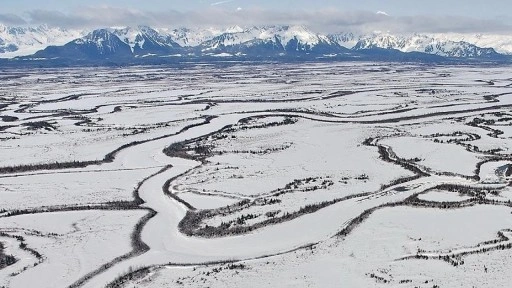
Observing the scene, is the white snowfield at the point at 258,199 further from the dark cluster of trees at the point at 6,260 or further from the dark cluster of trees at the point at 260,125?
Result: the dark cluster of trees at the point at 260,125

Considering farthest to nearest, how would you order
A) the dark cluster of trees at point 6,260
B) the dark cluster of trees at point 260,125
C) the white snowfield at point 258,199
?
1. the dark cluster of trees at point 260,125
2. the dark cluster of trees at point 6,260
3. the white snowfield at point 258,199

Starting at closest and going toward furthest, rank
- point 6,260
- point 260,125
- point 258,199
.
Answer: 1. point 6,260
2. point 258,199
3. point 260,125

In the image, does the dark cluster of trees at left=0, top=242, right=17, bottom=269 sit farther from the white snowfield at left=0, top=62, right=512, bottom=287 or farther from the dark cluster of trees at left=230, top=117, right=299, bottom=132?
the dark cluster of trees at left=230, top=117, right=299, bottom=132

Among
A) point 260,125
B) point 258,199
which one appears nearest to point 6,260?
point 258,199

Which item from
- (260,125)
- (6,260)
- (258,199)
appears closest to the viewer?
(6,260)

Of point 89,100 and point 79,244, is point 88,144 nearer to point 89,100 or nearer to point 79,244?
point 79,244

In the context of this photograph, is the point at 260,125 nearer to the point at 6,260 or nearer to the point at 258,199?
the point at 258,199

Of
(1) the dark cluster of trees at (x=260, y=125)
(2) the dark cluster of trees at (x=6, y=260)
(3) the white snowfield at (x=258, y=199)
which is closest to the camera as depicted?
(3) the white snowfield at (x=258, y=199)

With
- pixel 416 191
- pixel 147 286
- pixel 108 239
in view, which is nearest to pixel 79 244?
pixel 108 239

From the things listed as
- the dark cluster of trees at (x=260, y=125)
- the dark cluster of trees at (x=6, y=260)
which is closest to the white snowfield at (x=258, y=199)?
the dark cluster of trees at (x=6, y=260)
